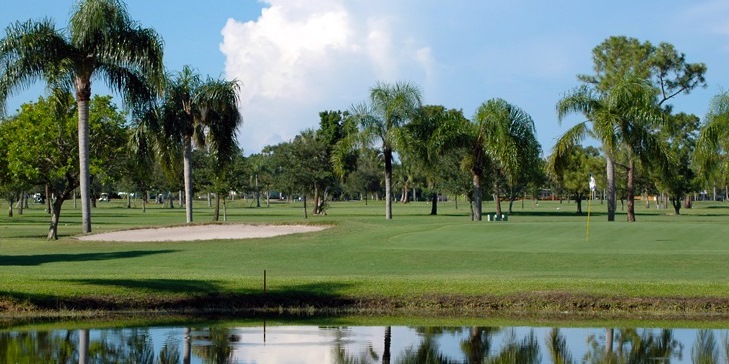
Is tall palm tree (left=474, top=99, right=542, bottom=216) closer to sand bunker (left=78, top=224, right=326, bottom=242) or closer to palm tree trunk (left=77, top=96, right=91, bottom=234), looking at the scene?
sand bunker (left=78, top=224, right=326, bottom=242)

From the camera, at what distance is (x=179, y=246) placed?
41.9 metres

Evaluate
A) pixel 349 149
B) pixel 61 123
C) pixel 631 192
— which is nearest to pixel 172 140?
pixel 61 123

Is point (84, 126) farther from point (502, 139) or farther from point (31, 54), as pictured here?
point (502, 139)

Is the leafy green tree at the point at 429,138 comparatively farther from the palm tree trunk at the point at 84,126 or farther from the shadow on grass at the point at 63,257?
the shadow on grass at the point at 63,257

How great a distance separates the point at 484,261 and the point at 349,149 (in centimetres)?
3297

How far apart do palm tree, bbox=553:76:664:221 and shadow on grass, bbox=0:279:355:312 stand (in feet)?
110

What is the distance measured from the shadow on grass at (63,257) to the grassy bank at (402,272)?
7 centimetres

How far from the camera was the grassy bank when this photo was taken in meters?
23.7

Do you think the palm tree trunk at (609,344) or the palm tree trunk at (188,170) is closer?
the palm tree trunk at (609,344)

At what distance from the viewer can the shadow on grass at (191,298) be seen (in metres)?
23.5

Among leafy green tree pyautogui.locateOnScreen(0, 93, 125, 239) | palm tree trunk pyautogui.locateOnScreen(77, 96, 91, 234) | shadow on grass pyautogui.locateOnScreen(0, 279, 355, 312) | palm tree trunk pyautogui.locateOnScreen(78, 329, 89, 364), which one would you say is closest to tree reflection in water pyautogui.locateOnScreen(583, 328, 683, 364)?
shadow on grass pyautogui.locateOnScreen(0, 279, 355, 312)

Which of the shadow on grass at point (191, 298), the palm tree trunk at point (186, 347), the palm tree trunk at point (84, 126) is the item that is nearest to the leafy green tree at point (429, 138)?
the palm tree trunk at point (84, 126)

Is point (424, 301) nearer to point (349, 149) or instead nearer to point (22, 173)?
point (22, 173)

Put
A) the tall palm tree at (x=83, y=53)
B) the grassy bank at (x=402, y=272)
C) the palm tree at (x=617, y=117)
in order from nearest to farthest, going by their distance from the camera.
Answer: the grassy bank at (x=402, y=272)
the tall palm tree at (x=83, y=53)
the palm tree at (x=617, y=117)
